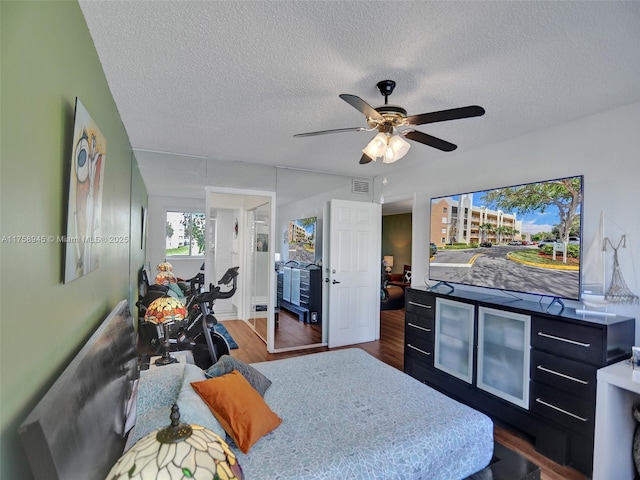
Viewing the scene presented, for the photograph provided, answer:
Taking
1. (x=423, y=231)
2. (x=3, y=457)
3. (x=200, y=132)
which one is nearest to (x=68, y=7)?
(x=3, y=457)

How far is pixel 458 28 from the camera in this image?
5.07 ft

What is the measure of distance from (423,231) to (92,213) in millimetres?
3592

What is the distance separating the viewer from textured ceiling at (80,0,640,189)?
145 centimetres

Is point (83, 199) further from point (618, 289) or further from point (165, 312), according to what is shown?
point (618, 289)

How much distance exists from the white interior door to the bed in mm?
2361

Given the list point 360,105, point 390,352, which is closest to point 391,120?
point 360,105

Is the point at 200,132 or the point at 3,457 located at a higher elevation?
the point at 200,132

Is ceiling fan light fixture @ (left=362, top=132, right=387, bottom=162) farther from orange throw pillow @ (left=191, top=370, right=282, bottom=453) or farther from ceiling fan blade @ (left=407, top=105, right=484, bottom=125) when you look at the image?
orange throw pillow @ (left=191, top=370, right=282, bottom=453)

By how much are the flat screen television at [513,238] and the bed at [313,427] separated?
Result: 58.2 inches

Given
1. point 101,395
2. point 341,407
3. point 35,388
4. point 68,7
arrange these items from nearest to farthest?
1. point 35,388
2. point 101,395
3. point 68,7
4. point 341,407

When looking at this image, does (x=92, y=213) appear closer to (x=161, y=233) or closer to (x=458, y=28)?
(x=458, y=28)

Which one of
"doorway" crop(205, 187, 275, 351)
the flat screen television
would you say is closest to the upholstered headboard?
the flat screen television

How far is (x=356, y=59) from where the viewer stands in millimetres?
1803

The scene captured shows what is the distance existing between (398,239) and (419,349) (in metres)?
6.24
